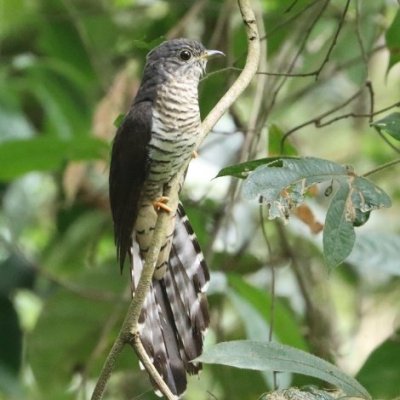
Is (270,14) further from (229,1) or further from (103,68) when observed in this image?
(103,68)

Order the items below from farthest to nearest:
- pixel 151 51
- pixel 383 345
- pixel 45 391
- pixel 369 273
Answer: pixel 369 273, pixel 45 391, pixel 151 51, pixel 383 345

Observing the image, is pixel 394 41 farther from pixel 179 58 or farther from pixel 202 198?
pixel 202 198

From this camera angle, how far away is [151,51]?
298 centimetres

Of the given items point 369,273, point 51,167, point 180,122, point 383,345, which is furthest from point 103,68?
point 383,345

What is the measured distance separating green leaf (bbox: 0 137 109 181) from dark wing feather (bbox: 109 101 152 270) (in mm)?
532

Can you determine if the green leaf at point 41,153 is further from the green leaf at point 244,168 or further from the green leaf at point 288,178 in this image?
the green leaf at point 288,178

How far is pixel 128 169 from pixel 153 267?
0.86 meters

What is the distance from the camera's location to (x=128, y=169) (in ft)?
9.42

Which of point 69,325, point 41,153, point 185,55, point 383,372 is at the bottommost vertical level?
point 383,372

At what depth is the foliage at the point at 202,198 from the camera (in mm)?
3133

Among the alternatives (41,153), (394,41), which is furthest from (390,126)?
(41,153)

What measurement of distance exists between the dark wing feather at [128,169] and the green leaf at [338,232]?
850mm

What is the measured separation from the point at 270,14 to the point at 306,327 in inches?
46.7

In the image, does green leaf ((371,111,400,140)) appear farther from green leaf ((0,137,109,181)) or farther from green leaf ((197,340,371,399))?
green leaf ((0,137,109,181))
